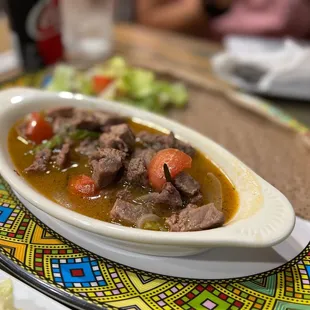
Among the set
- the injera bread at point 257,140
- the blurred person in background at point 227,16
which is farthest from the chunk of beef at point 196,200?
the blurred person in background at point 227,16

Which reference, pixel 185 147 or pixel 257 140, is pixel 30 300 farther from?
pixel 257 140

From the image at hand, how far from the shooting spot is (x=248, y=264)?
4.76ft

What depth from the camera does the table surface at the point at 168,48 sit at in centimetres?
314

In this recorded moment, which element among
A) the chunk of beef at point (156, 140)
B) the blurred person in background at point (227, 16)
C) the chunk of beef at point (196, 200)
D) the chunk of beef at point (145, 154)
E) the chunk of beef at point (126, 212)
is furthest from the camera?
the blurred person in background at point (227, 16)

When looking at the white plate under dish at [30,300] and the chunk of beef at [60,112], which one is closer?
the white plate under dish at [30,300]

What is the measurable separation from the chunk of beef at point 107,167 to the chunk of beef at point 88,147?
0.45 ft

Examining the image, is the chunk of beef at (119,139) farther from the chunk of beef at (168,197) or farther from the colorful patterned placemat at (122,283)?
the colorful patterned placemat at (122,283)

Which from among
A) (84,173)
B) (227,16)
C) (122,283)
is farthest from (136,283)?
(227,16)

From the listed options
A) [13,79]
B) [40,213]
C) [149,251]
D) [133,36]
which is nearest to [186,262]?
[149,251]

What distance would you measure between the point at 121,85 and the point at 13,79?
67 centimetres

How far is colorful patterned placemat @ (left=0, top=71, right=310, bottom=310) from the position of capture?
1.31 m

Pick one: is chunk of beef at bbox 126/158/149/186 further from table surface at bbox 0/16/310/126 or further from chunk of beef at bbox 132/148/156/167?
table surface at bbox 0/16/310/126

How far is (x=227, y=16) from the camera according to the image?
406 cm

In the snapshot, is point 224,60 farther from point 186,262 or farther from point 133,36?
point 186,262
